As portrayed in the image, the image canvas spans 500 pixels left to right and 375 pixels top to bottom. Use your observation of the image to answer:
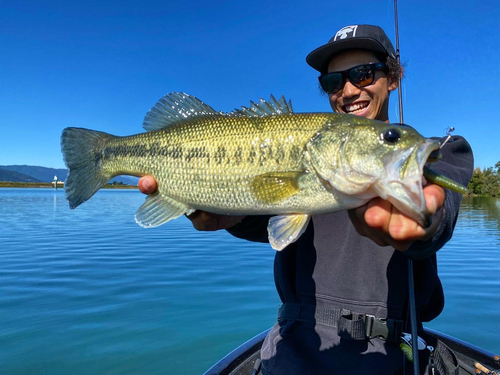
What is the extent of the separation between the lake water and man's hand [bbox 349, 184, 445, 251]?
15.5 ft

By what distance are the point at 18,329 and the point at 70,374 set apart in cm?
198

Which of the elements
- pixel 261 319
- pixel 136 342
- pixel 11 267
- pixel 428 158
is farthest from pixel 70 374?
pixel 11 267

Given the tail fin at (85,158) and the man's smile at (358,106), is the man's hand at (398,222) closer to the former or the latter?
the man's smile at (358,106)

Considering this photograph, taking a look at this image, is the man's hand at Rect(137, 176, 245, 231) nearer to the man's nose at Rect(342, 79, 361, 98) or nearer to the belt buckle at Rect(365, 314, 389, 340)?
the belt buckle at Rect(365, 314, 389, 340)

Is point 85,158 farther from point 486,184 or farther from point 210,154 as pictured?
point 486,184

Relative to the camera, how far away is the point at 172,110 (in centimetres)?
337

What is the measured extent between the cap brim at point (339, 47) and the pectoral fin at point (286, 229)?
7.20ft

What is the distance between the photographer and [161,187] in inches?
123

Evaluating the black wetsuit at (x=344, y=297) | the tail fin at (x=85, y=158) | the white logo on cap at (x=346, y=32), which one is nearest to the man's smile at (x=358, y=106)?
the white logo on cap at (x=346, y=32)

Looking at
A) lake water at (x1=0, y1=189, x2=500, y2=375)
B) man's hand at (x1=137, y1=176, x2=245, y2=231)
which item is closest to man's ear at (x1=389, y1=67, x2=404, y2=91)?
man's hand at (x1=137, y1=176, x2=245, y2=231)

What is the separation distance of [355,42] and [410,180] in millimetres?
2399

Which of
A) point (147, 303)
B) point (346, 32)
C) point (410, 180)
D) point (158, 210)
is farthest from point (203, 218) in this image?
point (147, 303)

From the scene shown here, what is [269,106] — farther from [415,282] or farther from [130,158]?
[415,282]

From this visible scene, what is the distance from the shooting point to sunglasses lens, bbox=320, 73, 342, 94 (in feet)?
13.0
